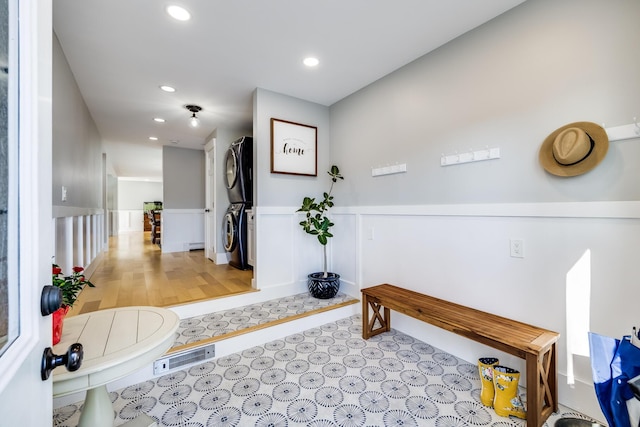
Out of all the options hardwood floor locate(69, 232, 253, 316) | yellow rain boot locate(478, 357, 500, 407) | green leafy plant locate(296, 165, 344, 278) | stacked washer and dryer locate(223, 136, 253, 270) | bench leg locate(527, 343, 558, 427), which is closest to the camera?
bench leg locate(527, 343, 558, 427)

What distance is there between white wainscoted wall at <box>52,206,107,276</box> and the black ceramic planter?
2.16m

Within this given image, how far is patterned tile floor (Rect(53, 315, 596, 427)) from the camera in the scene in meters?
1.46

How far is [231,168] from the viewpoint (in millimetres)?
4090

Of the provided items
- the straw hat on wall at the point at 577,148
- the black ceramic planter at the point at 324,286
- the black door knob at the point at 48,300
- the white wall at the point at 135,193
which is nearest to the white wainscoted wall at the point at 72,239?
the black door knob at the point at 48,300

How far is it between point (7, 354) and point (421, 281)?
2.32 m

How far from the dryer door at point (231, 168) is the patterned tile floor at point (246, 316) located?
1916mm

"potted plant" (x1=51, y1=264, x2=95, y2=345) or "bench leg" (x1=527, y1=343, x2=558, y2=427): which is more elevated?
"potted plant" (x1=51, y1=264, x2=95, y2=345)

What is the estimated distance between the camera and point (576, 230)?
1532 millimetres

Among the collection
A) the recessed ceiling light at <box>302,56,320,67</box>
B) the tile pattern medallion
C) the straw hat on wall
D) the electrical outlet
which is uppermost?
the recessed ceiling light at <box>302,56,320,67</box>

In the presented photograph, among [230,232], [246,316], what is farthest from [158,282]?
[246,316]

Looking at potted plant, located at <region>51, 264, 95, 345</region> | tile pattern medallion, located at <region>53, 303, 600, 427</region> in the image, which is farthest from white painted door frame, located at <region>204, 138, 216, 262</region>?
potted plant, located at <region>51, 264, 95, 345</region>

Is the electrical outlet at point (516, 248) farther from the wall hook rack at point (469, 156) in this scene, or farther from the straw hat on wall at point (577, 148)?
the wall hook rack at point (469, 156)

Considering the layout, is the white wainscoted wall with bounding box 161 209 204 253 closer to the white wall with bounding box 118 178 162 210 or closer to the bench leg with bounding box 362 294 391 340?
the bench leg with bounding box 362 294 391 340

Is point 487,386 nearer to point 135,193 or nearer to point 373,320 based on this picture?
point 373,320
